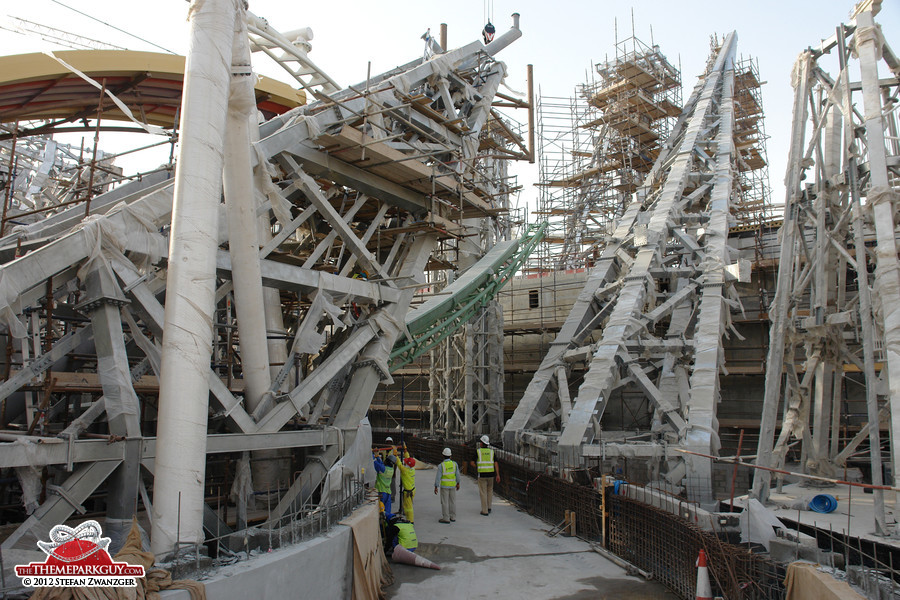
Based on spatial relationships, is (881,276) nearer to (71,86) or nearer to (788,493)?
(788,493)

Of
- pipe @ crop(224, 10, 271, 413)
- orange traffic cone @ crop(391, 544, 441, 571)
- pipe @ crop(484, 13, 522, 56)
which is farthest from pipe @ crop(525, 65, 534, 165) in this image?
orange traffic cone @ crop(391, 544, 441, 571)

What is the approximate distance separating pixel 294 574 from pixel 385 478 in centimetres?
468

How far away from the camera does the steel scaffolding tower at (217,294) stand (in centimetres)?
584

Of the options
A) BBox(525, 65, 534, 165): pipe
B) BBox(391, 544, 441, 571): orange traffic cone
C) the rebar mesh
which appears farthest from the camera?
BBox(525, 65, 534, 165): pipe

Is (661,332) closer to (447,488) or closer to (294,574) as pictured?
(447,488)

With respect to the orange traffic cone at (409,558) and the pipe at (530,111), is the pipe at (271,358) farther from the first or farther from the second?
the pipe at (530,111)

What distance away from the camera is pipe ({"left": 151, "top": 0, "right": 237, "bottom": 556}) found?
5602 mm

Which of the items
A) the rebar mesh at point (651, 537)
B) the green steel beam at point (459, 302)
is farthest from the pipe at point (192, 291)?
the green steel beam at point (459, 302)

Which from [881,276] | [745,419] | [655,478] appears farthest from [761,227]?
[881,276]

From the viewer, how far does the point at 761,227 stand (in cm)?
1981

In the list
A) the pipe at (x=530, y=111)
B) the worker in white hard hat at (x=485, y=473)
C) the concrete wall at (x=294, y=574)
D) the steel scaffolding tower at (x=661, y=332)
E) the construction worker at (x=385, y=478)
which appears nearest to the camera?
the concrete wall at (x=294, y=574)

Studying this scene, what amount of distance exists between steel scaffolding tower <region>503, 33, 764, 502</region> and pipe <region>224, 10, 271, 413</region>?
6.40 metres

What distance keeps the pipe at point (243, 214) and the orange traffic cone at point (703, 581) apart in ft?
18.0

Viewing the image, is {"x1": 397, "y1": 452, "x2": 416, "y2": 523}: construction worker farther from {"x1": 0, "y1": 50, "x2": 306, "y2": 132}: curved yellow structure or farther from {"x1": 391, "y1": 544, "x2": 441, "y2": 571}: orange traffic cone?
{"x1": 0, "y1": 50, "x2": 306, "y2": 132}: curved yellow structure
